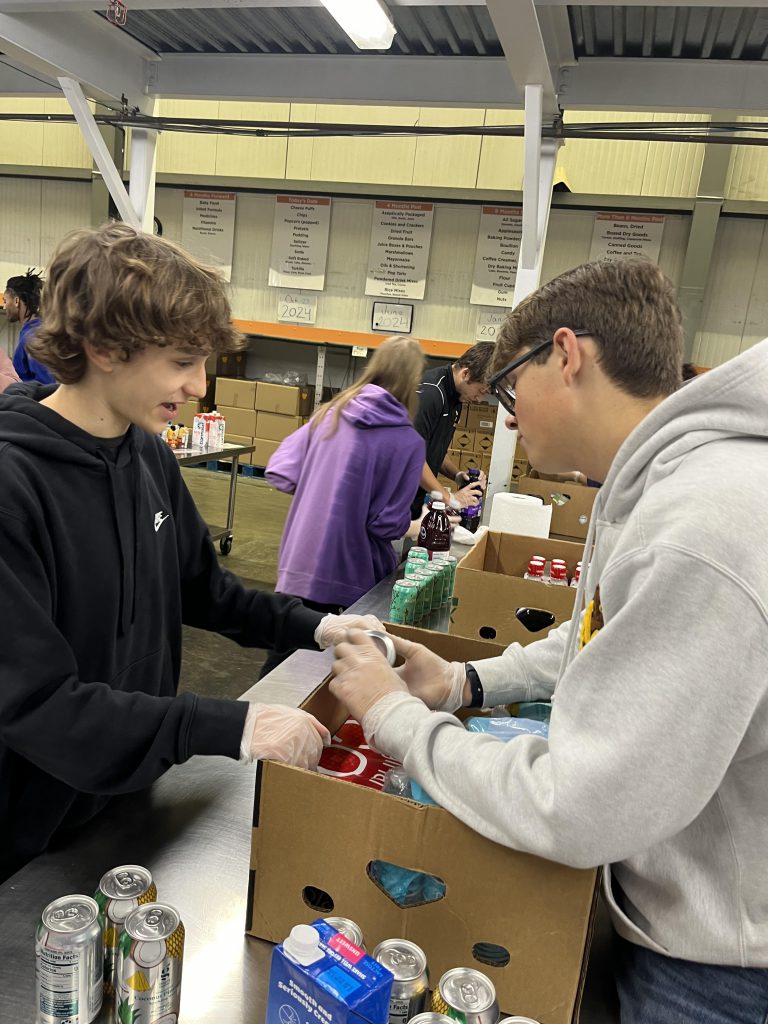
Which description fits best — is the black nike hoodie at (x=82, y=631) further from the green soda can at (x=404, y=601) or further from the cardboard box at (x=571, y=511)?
the cardboard box at (x=571, y=511)

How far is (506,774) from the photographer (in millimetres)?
762

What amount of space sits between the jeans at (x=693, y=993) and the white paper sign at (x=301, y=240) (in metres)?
8.00

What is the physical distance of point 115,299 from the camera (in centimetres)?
111

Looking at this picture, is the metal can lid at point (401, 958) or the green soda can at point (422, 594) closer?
the metal can lid at point (401, 958)

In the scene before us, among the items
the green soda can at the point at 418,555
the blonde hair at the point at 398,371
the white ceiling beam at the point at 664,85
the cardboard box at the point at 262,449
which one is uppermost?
the white ceiling beam at the point at 664,85

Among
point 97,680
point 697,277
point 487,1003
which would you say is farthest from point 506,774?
point 697,277

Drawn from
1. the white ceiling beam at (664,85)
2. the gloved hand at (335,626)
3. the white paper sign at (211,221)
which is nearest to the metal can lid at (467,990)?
the gloved hand at (335,626)

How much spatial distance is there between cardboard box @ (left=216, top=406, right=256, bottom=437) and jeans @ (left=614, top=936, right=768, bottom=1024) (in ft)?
24.8

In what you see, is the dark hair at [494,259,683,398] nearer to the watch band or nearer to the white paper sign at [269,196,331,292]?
the watch band

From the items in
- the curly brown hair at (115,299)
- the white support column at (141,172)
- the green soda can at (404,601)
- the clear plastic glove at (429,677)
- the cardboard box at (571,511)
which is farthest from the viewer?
the white support column at (141,172)

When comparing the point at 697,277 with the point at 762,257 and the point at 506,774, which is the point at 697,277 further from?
the point at 506,774

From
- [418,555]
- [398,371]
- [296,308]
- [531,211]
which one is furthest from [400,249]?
[418,555]

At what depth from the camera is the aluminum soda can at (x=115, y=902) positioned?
30.0 inches

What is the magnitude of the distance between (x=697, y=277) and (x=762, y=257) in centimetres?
70
